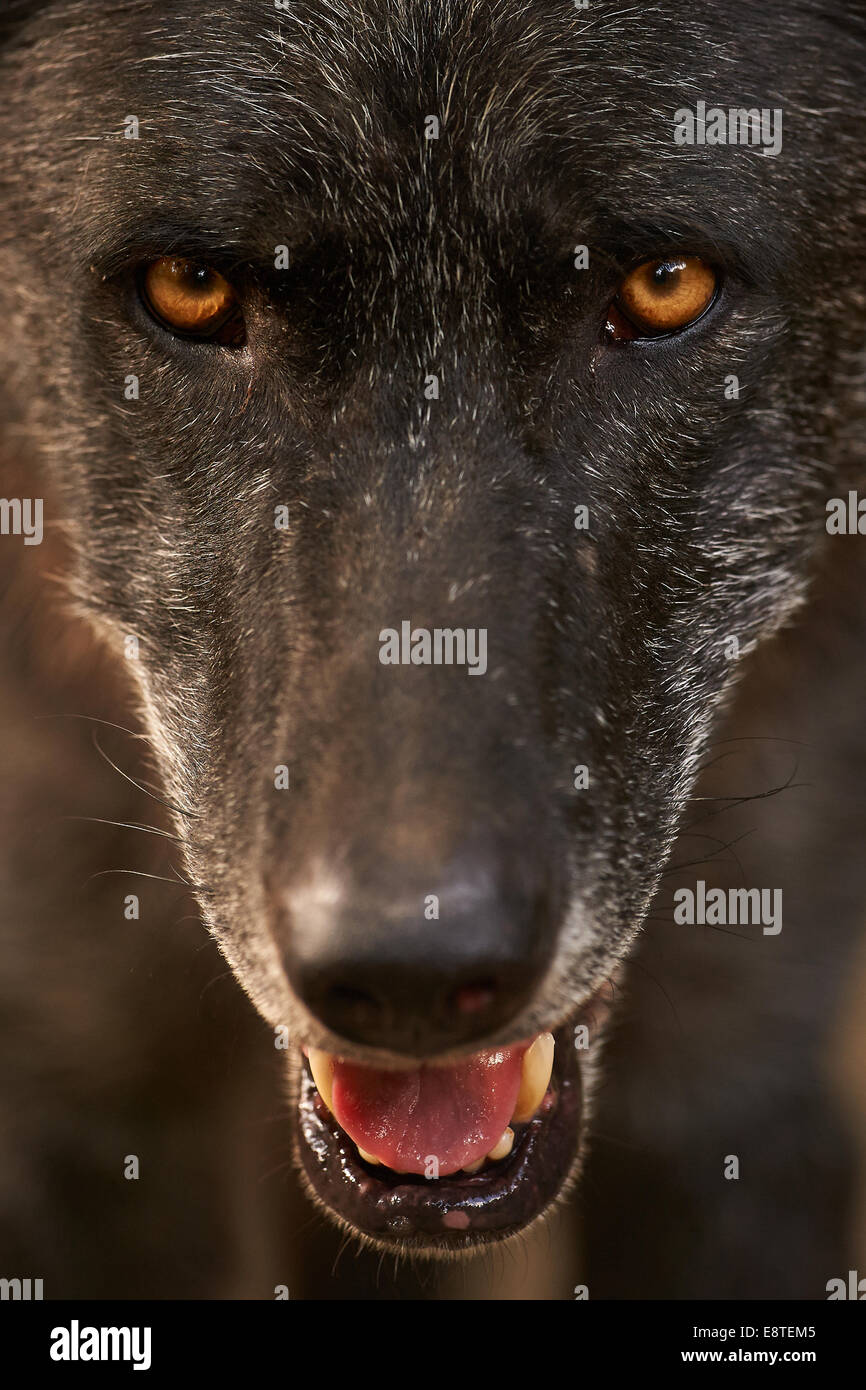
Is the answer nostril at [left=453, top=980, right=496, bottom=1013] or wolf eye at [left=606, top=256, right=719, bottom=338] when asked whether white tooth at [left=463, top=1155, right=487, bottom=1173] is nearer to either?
nostril at [left=453, top=980, right=496, bottom=1013]

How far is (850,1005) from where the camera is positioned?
3.21 meters

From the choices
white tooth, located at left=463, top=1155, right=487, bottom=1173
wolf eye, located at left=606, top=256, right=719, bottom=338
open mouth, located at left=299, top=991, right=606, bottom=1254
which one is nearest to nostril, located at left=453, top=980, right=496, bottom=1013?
open mouth, located at left=299, top=991, right=606, bottom=1254

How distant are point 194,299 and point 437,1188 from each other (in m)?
1.34

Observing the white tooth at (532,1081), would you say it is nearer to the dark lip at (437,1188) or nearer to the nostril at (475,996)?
the dark lip at (437,1188)

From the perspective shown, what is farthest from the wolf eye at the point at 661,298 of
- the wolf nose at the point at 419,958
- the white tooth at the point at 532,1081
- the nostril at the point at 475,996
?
the white tooth at the point at 532,1081

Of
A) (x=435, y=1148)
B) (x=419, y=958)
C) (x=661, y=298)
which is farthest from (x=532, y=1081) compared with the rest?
(x=661, y=298)

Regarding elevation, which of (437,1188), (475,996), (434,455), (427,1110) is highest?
(434,455)

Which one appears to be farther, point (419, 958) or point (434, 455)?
point (434, 455)

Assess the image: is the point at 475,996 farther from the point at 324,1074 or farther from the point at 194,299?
the point at 194,299

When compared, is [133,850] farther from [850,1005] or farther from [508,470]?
[850,1005]

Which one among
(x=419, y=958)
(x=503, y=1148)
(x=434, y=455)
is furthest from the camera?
(x=503, y=1148)

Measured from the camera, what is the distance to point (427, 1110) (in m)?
2.05
